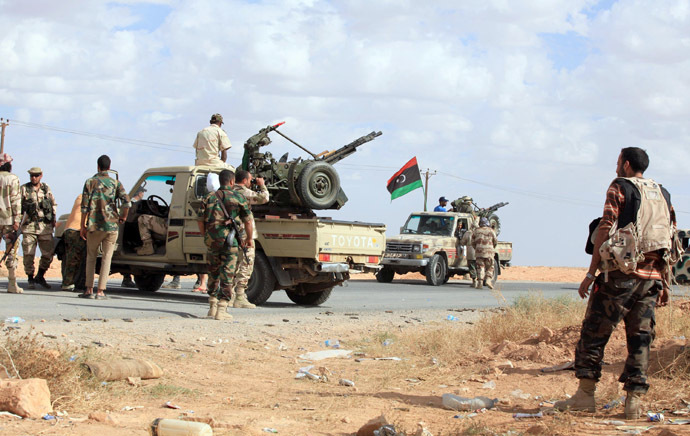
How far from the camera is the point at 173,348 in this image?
812 centimetres

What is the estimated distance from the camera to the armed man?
566 cm

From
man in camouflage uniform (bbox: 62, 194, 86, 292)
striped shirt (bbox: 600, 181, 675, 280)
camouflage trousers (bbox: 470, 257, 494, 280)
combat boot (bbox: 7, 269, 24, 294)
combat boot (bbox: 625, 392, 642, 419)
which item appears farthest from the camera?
camouflage trousers (bbox: 470, 257, 494, 280)

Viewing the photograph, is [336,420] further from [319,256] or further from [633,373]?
[319,256]

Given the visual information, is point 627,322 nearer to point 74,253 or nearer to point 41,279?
point 74,253

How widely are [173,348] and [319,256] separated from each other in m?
4.53

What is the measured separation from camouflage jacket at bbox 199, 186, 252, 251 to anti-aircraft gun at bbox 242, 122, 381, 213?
2.93 m

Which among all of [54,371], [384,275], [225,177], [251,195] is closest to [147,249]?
[251,195]

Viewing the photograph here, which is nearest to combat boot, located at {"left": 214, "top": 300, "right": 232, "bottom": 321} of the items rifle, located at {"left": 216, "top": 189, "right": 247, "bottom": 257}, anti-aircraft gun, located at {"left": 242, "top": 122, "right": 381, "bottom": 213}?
rifle, located at {"left": 216, "top": 189, "right": 247, "bottom": 257}

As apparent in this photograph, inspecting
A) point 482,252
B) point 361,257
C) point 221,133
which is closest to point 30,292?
point 221,133

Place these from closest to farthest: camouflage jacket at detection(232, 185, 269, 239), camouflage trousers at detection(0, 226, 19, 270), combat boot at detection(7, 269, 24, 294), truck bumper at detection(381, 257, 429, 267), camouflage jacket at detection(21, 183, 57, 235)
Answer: camouflage jacket at detection(232, 185, 269, 239) → camouflage trousers at detection(0, 226, 19, 270) → combat boot at detection(7, 269, 24, 294) → camouflage jacket at detection(21, 183, 57, 235) → truck bumper at detection(381, 257, 429, 267)

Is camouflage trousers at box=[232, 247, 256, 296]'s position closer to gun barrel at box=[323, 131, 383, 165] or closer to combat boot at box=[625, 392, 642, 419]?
gun barrel at box=[323, 131, 383, 165]

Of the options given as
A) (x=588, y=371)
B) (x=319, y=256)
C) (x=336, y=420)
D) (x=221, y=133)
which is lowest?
(x=336, y=420)

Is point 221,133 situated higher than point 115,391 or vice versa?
point 221,133

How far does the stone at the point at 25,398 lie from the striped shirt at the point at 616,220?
12.2 feet
